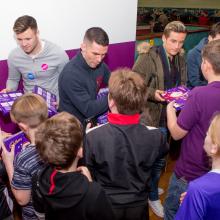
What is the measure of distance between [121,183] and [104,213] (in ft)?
0.75

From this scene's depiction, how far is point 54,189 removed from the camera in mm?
1322

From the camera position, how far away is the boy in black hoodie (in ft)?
4.33

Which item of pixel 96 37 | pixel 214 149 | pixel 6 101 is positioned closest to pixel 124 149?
pixel 214 149

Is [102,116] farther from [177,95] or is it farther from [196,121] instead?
[196,121]

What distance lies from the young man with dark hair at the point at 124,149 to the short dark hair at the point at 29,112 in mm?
334

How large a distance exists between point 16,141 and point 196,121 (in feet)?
3.71

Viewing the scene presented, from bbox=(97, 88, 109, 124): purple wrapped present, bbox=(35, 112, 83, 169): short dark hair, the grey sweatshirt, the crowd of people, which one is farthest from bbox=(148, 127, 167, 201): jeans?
bbox=(35, 112, 83, 169): short dark hair

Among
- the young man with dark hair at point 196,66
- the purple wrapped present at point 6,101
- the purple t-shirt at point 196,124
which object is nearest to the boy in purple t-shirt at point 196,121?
the purple t-shirt at point 196,124

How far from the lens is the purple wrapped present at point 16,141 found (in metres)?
1.83

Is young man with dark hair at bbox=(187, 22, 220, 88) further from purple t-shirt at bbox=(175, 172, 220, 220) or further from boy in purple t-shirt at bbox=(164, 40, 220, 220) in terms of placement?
purple t-shirt at bbox=(175, 172, 220, 220)

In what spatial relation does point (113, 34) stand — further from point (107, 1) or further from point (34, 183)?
point (34, 183)

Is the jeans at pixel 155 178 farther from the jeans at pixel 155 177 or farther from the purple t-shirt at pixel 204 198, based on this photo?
the purple t-shirt at pixel 204 198

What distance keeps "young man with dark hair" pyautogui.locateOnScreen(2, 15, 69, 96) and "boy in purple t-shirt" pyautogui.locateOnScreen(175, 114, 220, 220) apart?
184cm

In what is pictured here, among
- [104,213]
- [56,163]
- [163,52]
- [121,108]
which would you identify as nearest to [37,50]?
[163,52]
